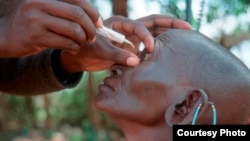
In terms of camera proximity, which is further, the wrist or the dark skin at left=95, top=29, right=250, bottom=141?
the wrist

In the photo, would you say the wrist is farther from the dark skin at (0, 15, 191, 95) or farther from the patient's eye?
the patient's eye

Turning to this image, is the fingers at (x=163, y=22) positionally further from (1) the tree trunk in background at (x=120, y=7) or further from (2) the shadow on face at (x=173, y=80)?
(1) the tree trunk in background at (x=120, y=7)

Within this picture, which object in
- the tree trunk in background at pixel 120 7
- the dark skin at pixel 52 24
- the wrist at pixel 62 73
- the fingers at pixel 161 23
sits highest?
the dark skin at pixel 52 24

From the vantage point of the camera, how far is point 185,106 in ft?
5.40

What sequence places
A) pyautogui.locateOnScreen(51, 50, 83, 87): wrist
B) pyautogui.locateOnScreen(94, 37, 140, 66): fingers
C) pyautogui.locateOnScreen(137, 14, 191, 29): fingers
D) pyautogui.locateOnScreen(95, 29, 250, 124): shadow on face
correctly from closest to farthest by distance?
pyautogui.locateOnScreen(95, 29, 250, 124): shadow on face, pyautogui.locateOnScreen(94, 37, 140, 66): fingers, pyautogui.locateOnScreen(137, 14, 191, 29): fingers, pyautogui.locateOnScreen(51, 50, 83, 87): wrist

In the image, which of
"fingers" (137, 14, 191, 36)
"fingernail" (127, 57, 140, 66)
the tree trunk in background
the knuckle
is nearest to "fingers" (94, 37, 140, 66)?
"fingernail" (127, 57, 140, 66)

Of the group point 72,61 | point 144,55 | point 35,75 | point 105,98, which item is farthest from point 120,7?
point 105,98

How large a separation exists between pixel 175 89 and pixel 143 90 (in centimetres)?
11

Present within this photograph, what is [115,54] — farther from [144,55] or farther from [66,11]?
[66,11]

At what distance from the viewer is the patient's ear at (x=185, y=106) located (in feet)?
5.26

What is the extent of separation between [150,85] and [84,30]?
0.28 meters

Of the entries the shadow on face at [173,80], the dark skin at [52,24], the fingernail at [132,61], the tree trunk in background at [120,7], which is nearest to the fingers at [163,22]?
the shadow on face at [173,80]

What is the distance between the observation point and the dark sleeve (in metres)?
2.15

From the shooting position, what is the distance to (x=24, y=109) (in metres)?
6.19
